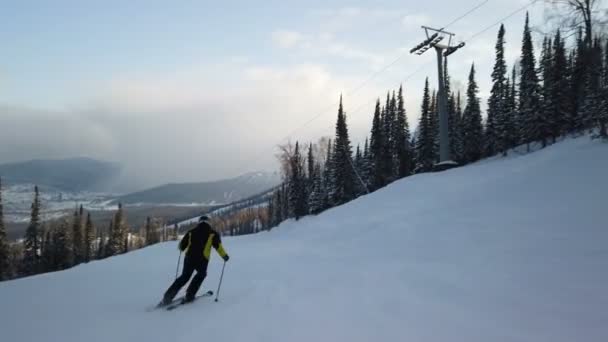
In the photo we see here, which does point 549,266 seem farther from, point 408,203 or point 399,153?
point 399,153

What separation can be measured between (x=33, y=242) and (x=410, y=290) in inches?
2860

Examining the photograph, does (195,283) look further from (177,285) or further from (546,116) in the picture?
(546,116)

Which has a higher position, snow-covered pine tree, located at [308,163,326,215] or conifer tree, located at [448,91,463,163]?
conifer tree, located at [448,91,463,163]

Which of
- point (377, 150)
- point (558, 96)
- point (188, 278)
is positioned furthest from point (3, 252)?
point (558, 96)

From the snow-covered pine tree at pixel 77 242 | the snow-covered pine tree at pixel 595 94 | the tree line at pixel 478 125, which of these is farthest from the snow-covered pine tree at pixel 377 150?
the snow-covered pine tree at pixel 77 242

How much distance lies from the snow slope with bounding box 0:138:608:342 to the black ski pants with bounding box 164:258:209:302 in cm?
34

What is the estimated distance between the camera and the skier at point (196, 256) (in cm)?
750

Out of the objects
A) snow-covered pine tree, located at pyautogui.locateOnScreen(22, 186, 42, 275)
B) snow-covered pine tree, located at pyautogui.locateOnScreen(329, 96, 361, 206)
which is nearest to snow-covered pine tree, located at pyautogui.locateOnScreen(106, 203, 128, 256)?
snow-covered pine tree, located at pyautogui.locateOnScreen(22, 186, 42, 275)

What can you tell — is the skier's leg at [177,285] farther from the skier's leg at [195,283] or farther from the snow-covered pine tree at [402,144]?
the snow-covered pine tree at [402,144]

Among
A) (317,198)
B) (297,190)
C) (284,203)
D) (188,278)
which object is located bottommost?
(188,278)

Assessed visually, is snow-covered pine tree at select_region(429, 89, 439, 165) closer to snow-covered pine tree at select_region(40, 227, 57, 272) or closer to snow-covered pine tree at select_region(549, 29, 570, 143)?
snow-covered pine tree at select_region(549, 29, 570, 143)

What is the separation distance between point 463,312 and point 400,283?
1815mm

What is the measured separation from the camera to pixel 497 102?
4784cm

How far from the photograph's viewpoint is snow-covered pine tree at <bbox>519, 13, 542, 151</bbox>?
40562 millimetres
